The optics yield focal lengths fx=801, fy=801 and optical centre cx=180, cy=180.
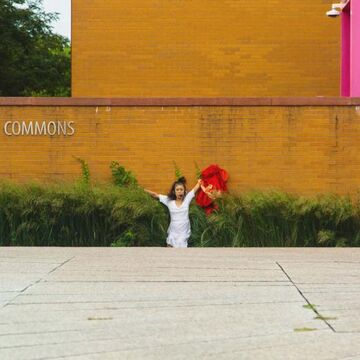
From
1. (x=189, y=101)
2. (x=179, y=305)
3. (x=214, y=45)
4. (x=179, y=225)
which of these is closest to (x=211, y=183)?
(x=179, y=225)

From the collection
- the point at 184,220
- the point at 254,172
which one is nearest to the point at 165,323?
the point at 184,220

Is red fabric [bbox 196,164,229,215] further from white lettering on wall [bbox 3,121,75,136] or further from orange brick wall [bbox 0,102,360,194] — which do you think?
white lettering on wall [bbox 3,121,75,136]

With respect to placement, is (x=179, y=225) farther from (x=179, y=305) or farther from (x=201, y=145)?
(x=179, y=305)

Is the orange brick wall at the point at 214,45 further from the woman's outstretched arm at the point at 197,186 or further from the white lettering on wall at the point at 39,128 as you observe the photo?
the woman's outstretched arm at the point at 197,186

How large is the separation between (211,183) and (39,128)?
3307mm

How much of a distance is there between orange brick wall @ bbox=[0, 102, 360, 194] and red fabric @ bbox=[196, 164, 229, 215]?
7.1 inches

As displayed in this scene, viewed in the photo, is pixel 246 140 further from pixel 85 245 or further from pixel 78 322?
pixel 78 322

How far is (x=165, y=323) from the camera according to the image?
23.6ft

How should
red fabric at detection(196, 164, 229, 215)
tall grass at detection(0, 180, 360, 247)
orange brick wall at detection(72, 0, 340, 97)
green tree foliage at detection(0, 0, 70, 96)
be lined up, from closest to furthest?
tall grass at detection(0, 180, 360, 247) < red fabric at detection(196, 164, 229, 215) < orange brick wall at detection(72, 0, 340, 97) < green tree foliage at detection(0, 0, 70, 96)

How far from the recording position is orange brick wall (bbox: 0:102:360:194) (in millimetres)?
14305

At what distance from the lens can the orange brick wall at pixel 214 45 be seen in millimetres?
19828

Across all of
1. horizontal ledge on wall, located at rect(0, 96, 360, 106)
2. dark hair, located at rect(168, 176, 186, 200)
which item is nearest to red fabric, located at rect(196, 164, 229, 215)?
dark hair, located at rect(168, 176, 186, 200)

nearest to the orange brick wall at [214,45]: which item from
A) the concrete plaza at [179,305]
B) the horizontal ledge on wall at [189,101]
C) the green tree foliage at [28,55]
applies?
the horizontal ledge on wall at [189,101]

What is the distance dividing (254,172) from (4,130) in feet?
15.1
